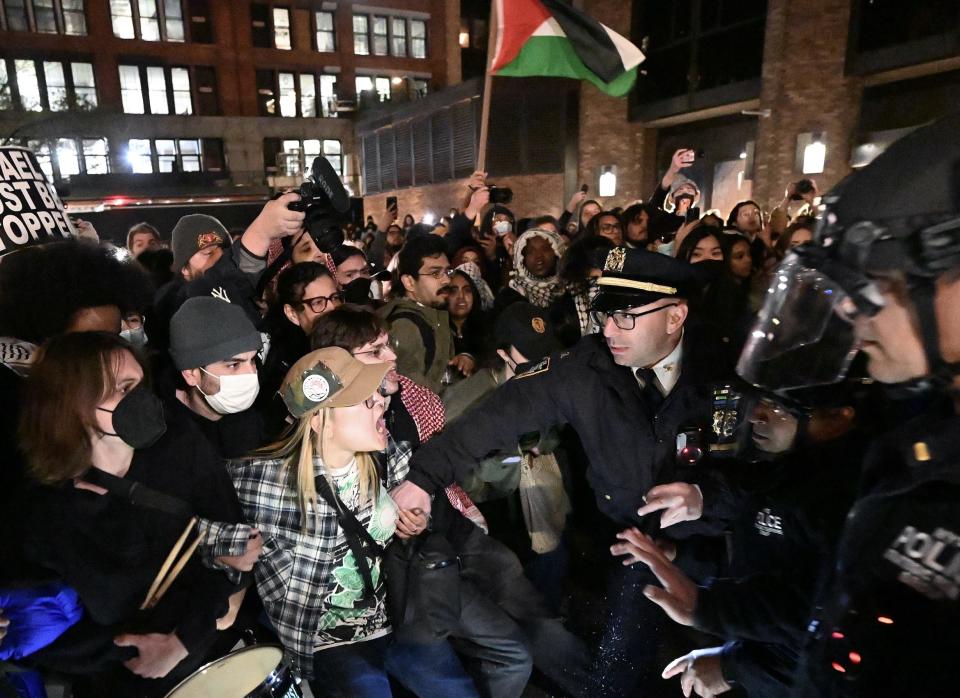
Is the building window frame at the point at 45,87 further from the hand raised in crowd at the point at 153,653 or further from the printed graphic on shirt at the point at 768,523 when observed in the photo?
the printed graphic on shirt at the point at 768,523

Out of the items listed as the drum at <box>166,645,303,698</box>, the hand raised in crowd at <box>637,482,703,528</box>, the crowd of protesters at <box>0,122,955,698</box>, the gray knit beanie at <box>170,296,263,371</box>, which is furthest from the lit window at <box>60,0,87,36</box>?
the hand raised in crowd at <box>637,482,703,528</box>

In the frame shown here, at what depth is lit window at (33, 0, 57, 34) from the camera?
2523cm

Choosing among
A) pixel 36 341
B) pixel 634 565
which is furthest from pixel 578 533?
pixel 36 341

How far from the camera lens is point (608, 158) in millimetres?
17703

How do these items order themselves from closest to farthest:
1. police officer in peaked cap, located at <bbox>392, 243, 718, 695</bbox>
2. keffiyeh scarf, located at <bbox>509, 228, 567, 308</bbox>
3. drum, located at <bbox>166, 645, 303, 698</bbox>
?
drum, located at <bbox>166, 645, 303, 698</bbox> < police officer in peaked cap, located at <bbox>392, 243, 718, 695</bbox> < keffiyeh scarf, located at <bbox>509, 228, 567, 308</bbox>

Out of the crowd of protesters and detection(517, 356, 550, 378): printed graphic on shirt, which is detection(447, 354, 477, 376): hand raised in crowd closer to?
the crowd of protesters

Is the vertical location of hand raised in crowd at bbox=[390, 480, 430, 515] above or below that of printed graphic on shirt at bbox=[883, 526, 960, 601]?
below

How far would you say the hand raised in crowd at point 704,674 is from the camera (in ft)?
6.55

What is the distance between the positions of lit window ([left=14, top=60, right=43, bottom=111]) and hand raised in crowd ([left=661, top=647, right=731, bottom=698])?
110ft

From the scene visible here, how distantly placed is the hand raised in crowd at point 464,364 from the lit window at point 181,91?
101ft

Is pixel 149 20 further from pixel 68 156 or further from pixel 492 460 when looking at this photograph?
pixel 492 460

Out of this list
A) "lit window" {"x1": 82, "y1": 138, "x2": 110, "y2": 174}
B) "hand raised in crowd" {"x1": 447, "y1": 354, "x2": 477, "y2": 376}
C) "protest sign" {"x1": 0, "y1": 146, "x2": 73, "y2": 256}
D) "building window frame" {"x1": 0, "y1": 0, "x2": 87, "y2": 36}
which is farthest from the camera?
"lit window" {"x1": 82, "y1": 138, "x2": 110, "y2": 174}

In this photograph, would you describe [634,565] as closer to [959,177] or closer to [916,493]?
[916,493]

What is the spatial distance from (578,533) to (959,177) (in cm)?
326
